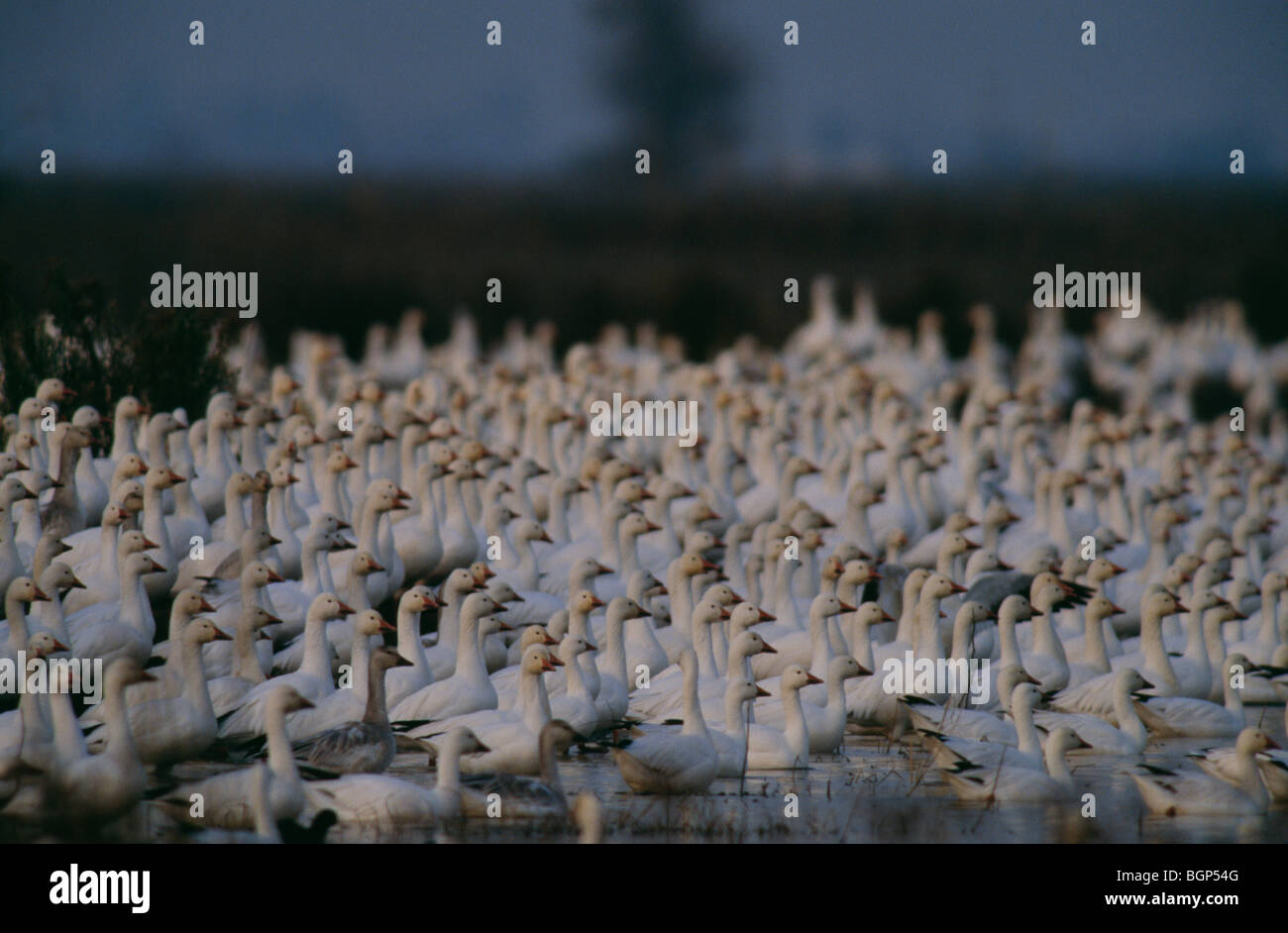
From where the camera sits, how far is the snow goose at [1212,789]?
9.82 meters

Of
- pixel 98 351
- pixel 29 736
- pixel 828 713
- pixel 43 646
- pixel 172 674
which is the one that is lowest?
pixel 828 713

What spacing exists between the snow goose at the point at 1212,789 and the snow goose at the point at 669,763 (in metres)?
2.36

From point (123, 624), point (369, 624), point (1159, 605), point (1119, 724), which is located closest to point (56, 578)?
point (123, 624)

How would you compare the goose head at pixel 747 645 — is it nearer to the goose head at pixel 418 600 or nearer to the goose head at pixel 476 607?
the goose head at pixel 476 607

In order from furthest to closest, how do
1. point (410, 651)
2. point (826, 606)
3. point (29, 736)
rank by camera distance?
point (826, 606) → point (410, 651) → point (29, 736)

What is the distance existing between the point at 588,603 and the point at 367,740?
233 cm

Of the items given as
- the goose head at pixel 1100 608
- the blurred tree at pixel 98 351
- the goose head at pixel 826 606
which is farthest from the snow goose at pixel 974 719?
the blurred tree at pixel 98 351

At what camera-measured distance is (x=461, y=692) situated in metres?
10.9

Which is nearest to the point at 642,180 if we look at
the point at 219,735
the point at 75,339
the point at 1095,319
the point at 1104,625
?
the point at 1095,319

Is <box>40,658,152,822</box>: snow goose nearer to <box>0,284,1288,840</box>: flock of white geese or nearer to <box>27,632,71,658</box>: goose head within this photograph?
<box>0,284,1288,840</box>: flock of white geese

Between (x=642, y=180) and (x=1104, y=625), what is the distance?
27153 mm

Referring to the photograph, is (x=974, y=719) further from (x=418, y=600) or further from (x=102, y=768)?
(x=102, y=768)

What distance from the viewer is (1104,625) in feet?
42.9

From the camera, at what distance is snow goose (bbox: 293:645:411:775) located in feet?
31.7
